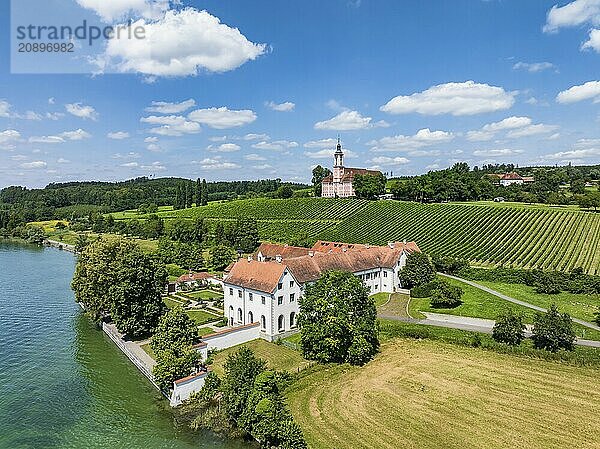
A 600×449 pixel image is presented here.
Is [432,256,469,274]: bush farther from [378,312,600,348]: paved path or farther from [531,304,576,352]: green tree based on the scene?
[531,304,576,352]: green tree

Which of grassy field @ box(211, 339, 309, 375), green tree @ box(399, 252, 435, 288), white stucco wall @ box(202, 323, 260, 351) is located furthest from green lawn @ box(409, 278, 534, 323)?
white stucco wall @ box(202, 323, 260, 351)

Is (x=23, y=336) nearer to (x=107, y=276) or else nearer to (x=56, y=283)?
(x=107, y=276)

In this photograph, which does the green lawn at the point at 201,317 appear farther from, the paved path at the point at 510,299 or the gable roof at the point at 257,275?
the paved path at the point at 510,299

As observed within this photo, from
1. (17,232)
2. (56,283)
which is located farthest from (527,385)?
(17,232)

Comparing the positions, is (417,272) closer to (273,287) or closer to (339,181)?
(273,287)

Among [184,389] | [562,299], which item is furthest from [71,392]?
[562,299]
